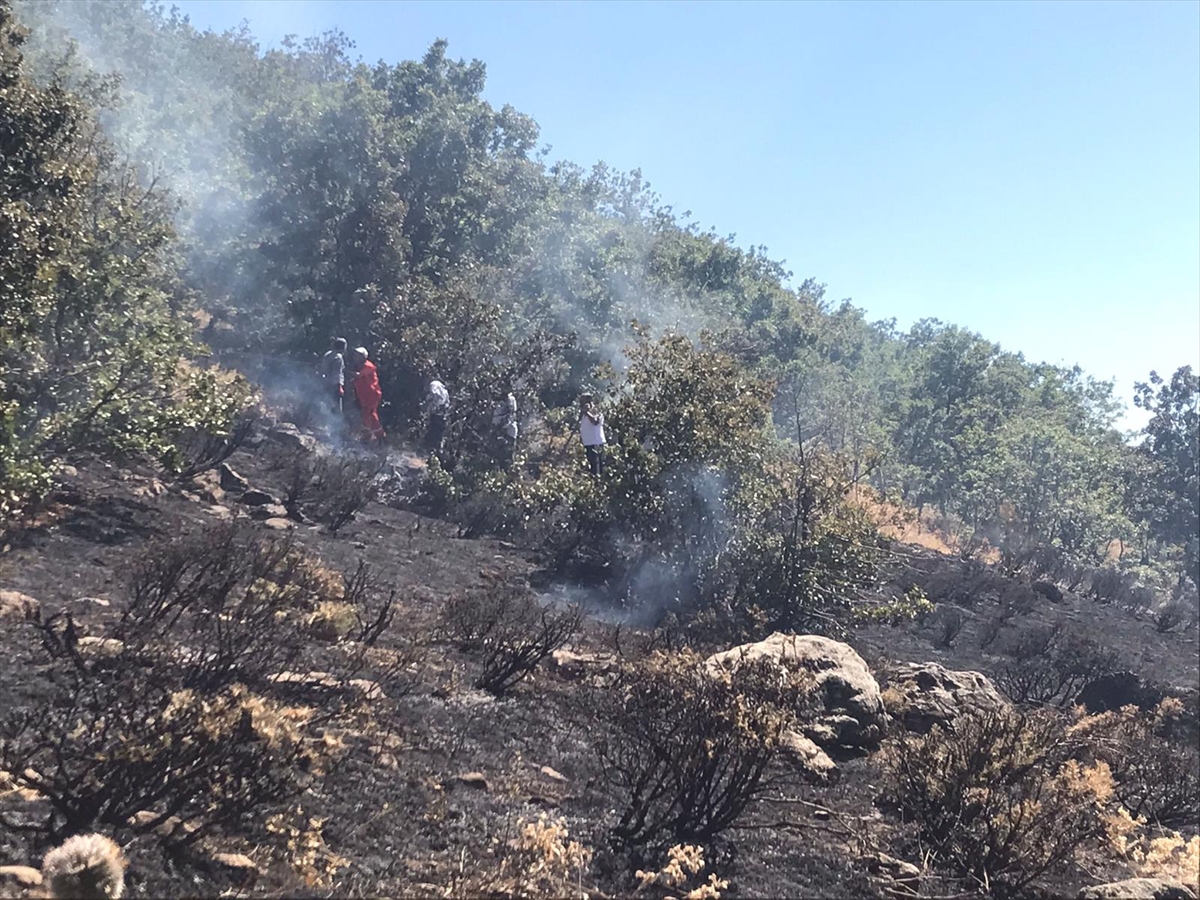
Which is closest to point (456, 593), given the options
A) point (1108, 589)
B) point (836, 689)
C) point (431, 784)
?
point (836, 689)

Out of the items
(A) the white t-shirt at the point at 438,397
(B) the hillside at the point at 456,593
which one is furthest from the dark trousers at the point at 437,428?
(B) the hillside at the point at 456,593

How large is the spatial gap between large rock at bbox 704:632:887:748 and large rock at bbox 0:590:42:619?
429cm

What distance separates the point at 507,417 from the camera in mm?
14695

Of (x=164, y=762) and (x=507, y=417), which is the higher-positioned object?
(x=507, y=417)

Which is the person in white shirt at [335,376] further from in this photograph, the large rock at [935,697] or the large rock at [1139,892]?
the large rock at [1139,892]

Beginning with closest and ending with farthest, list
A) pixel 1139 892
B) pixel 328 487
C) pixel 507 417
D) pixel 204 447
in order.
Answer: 1. pixel 1139 892
2. pixel 328 487
3. pixel 204 447
4. pixel 507 417

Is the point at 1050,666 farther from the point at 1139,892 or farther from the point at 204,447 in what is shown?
the point at 204,447

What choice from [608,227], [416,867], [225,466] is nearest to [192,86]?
[608,227]

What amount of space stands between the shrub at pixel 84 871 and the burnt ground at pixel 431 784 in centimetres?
Result: 35

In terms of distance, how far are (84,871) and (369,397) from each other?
1288 cm

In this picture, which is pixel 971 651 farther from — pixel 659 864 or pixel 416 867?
pixel 416 867

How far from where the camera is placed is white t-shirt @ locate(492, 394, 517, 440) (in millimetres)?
14672

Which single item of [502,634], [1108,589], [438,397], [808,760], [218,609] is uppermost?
[1108,589]

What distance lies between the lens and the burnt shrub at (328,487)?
34.2 feet
